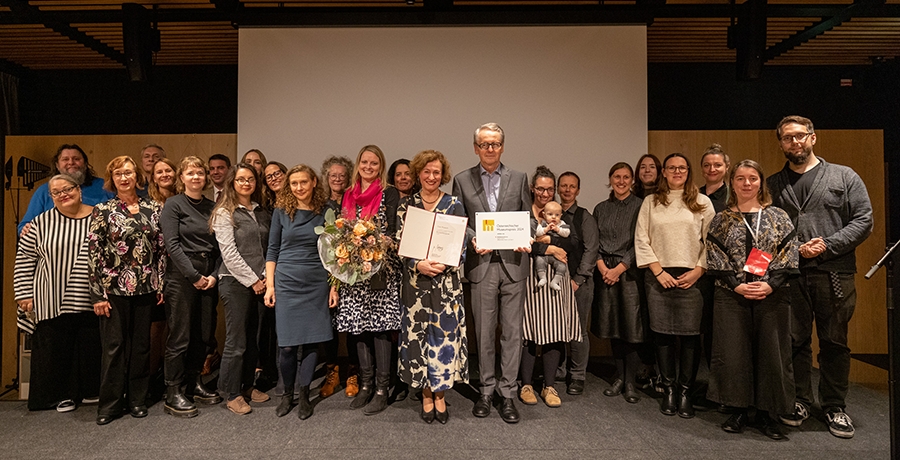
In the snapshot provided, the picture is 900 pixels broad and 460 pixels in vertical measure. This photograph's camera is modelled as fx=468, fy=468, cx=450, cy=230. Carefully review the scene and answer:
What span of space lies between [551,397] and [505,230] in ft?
4.42

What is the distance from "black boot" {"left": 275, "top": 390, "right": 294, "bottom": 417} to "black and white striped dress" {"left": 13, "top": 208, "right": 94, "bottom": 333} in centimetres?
159

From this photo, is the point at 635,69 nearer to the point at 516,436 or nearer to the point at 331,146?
the point at 331,146

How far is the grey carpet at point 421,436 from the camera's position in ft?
9.06

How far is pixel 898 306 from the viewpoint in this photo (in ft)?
7.89

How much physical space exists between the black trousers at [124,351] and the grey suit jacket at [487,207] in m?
2.25

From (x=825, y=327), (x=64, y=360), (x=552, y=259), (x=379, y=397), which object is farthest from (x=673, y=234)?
(x=64, y=360)

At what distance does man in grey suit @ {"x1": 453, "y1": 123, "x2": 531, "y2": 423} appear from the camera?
10.5 ft

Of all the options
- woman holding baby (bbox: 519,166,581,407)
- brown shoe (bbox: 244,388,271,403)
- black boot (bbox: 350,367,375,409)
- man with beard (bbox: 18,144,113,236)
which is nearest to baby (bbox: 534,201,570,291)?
woman holding baby (bbox: 519,166,581,407)

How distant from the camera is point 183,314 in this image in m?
3.27

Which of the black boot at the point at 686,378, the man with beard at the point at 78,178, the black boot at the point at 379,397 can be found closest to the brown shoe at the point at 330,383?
the black boot at the point at 379,397

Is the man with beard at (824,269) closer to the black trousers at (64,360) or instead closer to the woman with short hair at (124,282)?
the woman with short hair at (124,282)

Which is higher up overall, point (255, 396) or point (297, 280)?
point (297, 280)

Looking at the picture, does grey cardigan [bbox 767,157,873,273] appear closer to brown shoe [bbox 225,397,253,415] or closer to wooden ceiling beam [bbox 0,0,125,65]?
brown shoe [bbox 225,397,253,415]

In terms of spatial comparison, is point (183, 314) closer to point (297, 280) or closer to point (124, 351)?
point (124, 351)
